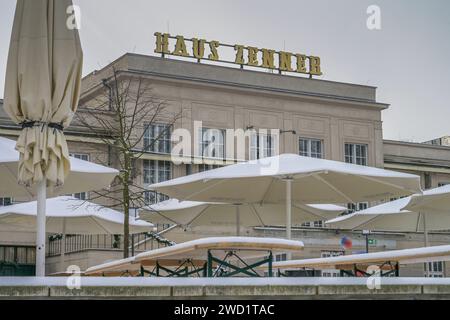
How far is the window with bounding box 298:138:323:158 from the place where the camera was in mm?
36188

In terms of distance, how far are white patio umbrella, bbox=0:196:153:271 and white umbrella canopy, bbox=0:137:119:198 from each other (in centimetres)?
494

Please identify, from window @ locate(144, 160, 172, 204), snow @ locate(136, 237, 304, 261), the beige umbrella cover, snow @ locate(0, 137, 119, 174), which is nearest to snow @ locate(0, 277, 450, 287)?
snow @ locate(136, 237, 304, 261)

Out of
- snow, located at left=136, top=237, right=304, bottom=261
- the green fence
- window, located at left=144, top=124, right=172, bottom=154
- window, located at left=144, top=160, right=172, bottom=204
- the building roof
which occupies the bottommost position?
snow, located at left=136, top=237, right=304, bottom=261

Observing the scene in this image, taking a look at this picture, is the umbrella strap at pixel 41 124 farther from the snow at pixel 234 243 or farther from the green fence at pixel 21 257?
the green fence at pixel 21 257

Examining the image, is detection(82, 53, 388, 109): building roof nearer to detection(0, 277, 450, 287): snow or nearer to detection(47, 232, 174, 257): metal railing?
detection(47, 232, 174, 257): metal railing

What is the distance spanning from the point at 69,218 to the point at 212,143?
48.9 ft

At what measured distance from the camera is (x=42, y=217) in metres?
8.19

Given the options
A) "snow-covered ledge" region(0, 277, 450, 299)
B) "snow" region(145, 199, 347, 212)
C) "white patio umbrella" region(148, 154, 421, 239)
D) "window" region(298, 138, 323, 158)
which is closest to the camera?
"snow-covered ledge" region(0, 277, 450, 299)

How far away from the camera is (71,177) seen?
12672 millimetres

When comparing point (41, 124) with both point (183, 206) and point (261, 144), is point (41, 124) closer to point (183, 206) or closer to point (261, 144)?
point (183, 206)

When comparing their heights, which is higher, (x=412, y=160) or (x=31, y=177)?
(x=412, y=160)
